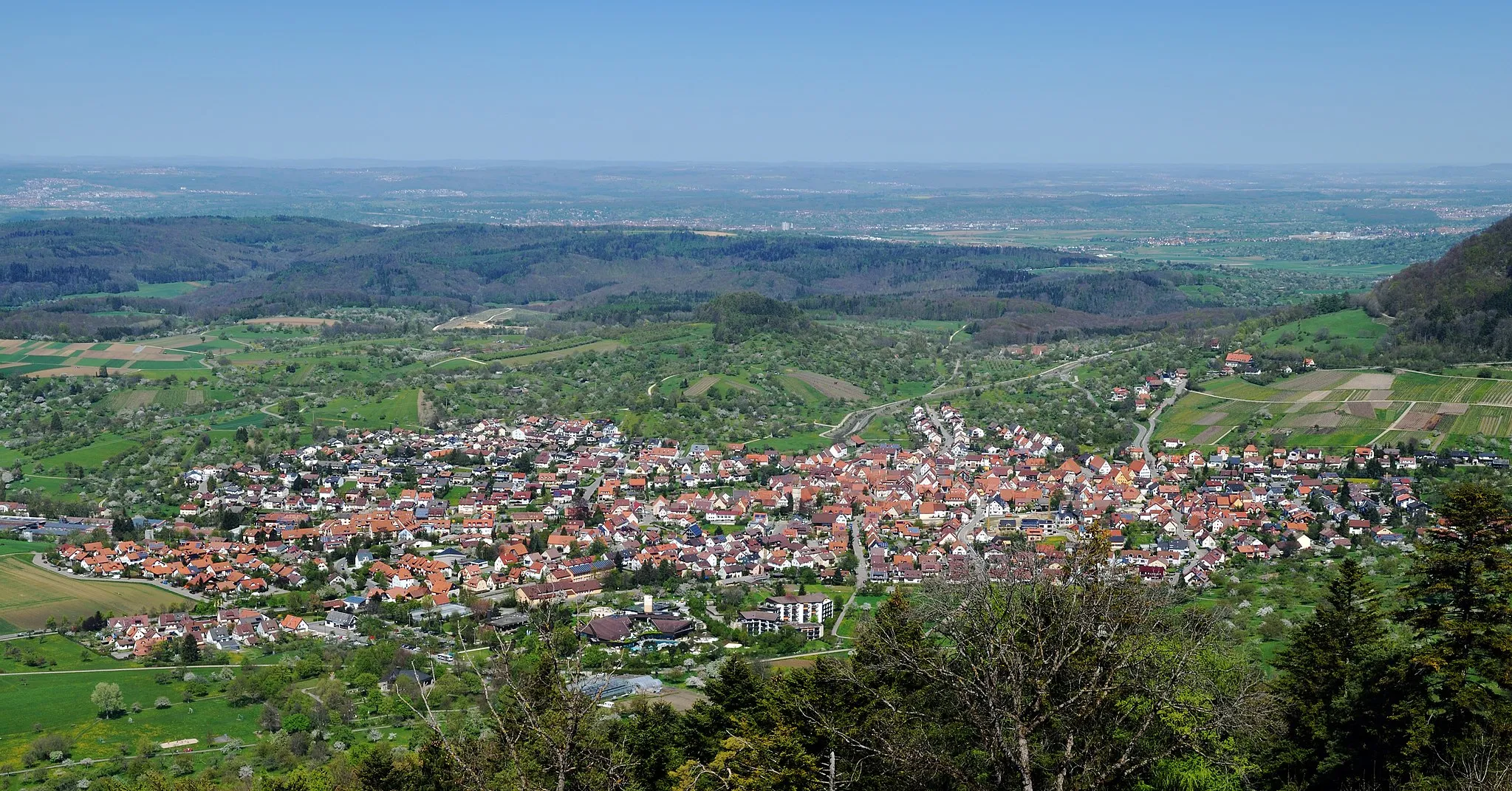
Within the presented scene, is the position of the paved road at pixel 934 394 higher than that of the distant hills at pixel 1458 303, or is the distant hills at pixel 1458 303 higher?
the distant hills at pixel 1458 303

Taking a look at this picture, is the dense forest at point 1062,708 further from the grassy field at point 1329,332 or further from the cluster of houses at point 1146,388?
the grassy field at point 1329,332

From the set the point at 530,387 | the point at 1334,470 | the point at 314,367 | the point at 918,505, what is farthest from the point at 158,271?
the point at 1334,470

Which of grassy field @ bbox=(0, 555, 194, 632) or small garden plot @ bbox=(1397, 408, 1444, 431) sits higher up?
small garden plot @ bbox=(1397, 408, 1444, 431)

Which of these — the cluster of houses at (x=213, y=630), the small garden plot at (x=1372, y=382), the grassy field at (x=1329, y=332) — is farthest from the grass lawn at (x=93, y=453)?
the grassy field at (x=1329, y=332)

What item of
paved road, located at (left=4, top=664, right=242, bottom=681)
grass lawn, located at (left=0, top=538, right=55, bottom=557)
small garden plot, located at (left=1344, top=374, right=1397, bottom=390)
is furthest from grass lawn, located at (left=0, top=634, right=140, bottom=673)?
small garden plot, located at (left=1344, top=374, right=1397, bottom=390)

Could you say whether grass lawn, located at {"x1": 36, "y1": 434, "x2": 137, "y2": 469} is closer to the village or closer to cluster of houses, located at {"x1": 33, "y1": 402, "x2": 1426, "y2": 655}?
cluster of houses, located at {"x1": 33, "y1": 402, "x2": 1426, "y2": 655}

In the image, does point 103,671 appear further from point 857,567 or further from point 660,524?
point 857,567

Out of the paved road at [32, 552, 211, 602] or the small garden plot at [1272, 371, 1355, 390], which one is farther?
the small garden plot at [1272, 371, 1355, 390]
